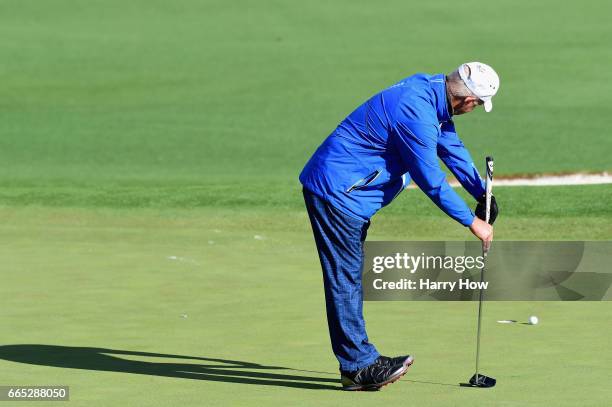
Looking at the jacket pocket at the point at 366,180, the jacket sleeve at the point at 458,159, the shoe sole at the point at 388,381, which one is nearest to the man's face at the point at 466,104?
the jacket sleeve at the point at 458,159

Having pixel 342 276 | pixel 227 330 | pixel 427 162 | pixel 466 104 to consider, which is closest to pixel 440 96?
pixel 466 104

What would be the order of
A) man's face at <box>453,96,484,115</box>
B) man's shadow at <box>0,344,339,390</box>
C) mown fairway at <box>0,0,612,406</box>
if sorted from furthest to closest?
1. mown fairway at <box>0,0,612,406</box>
2. man's shadow at <box>0,344,339,390</box>
3. man's face at <box>453,96,484,115</box>

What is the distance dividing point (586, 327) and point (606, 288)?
1765 mm

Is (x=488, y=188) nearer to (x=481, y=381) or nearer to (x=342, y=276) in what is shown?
(x=342, y=276)

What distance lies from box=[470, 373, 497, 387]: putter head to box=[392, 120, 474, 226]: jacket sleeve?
2.61ft

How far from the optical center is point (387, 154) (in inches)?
310

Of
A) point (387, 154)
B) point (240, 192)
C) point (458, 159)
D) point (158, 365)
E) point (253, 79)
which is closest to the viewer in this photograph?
point (387, 154)


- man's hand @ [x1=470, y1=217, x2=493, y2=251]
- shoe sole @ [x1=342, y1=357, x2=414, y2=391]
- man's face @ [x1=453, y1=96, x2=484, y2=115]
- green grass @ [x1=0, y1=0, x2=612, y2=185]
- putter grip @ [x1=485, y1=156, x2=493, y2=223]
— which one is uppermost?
man's face @ [x1=453, y1=96, x2=484, y2=115]

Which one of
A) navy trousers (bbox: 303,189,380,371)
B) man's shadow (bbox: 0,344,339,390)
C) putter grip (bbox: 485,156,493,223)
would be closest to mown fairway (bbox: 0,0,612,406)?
man's shadow (bbox: 0,344,339,390)

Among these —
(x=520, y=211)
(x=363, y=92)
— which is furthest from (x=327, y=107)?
(x=520, y=211)

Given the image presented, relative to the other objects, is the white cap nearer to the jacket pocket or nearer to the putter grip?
the putter grip

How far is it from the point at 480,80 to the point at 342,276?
1255 millimetres

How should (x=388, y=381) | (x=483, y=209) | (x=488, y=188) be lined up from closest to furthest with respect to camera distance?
(x=388, y=381) < (x=488, y=188) < (x=483, y=209)

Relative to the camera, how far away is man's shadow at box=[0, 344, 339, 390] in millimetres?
8031
